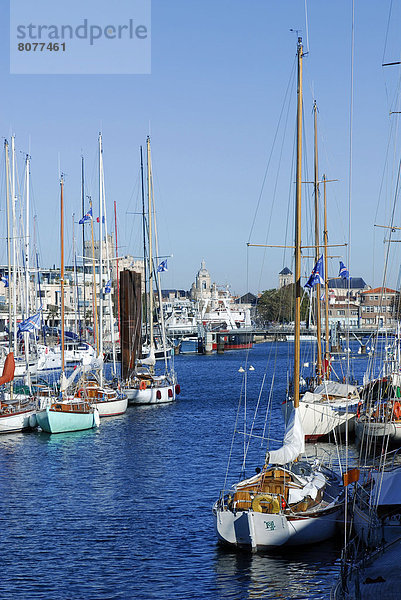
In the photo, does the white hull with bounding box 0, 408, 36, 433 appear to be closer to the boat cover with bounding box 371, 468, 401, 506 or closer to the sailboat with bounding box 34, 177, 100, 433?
the sailboat with bounding box 34, 177, 100, 433

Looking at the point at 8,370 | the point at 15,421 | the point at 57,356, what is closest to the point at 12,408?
the point at 15,421

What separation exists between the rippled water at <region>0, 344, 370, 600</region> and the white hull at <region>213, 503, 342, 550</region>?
40 cm

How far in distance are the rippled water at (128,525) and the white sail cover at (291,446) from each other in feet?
10.8

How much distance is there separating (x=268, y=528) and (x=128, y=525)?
7.48 m

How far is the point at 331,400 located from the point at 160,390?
20.8m

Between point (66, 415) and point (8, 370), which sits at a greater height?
point (8, 370)

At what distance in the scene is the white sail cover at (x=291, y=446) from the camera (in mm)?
29141

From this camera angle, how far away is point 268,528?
2614cm

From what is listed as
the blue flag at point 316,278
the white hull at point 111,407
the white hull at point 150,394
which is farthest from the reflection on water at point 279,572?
the white hull at point 150,394

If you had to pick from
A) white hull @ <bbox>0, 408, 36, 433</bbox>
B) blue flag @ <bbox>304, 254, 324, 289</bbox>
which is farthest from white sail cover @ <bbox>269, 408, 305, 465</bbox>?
white hull @ <bbox>0, 408, 36, 433</bbox>

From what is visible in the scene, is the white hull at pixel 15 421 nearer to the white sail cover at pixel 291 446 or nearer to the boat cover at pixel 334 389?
the boat cover at pixel 334 389

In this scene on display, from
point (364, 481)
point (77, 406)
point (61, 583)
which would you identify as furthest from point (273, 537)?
point (77, 406)

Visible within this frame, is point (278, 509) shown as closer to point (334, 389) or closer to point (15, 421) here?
point (334, 389)

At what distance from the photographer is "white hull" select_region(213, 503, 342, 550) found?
85.8 ft
